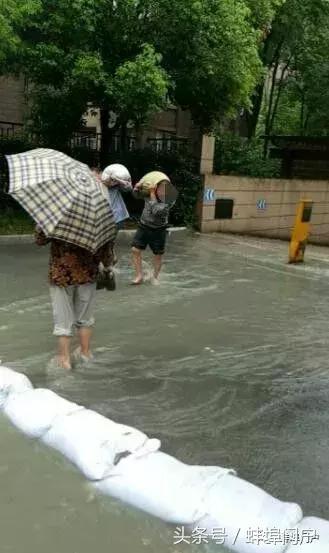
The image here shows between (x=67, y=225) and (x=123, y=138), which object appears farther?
(x=123, y=138)

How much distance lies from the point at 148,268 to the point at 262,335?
330 cm

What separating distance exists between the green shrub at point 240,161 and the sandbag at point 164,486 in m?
12.5

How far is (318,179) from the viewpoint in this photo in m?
18.1

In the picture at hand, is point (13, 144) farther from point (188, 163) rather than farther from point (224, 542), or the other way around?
point (224, 542)

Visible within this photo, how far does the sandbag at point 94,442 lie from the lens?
3.31 meters

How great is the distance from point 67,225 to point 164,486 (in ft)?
6.75

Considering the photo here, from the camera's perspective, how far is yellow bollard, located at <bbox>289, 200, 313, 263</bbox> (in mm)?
10477

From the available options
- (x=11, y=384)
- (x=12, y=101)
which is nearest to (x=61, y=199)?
(x=11, y=384)

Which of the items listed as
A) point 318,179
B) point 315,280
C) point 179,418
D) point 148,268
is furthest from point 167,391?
point 318,179

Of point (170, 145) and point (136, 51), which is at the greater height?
point (136, 51)

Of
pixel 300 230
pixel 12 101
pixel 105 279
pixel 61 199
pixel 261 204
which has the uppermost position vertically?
pixel 12 101

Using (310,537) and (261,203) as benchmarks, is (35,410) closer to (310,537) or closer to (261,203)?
(310,537)

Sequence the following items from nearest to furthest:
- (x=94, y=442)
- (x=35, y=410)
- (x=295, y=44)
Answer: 1. (x=94, y=442)
2. (x=35, y=410)
3. (x=295, y=44)

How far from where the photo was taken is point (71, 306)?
4.93 meters
